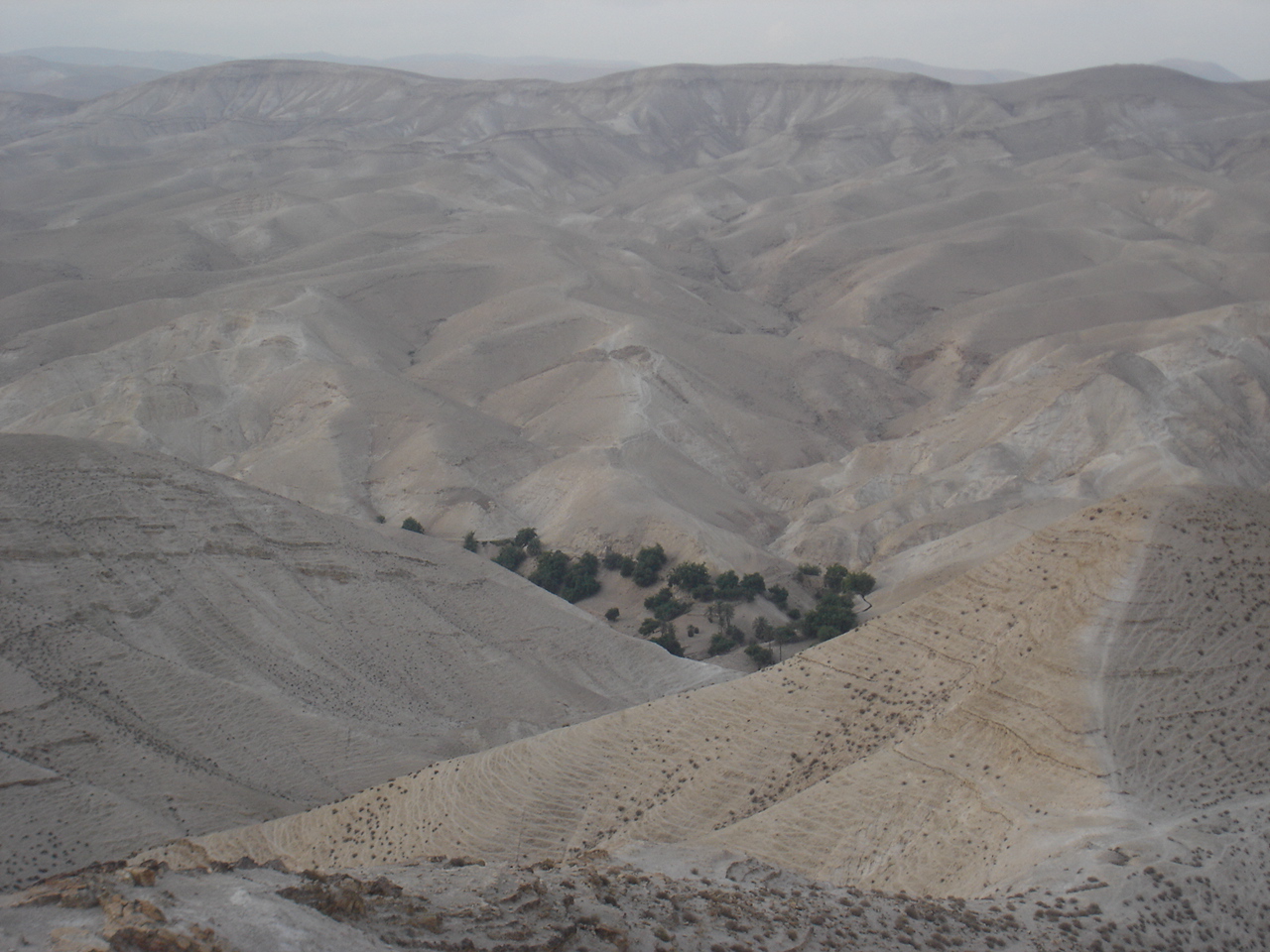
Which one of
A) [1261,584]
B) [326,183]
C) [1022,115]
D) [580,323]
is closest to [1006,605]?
[1261,584]

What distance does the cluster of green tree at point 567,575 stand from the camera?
4506 centimetres

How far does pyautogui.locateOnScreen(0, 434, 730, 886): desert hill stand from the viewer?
22906 millimetres

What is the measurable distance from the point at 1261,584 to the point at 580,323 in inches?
2371

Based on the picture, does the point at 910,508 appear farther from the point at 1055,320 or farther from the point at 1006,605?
the point at 1055,320

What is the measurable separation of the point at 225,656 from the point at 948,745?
19.6 metres

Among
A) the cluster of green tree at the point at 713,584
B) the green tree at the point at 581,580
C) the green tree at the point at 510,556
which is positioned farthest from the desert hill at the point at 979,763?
the green tree at the point at 510,556

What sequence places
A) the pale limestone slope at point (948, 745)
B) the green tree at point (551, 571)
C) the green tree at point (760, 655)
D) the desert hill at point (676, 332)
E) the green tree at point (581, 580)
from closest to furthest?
the pale limestone slope at point (948, 745)
the green tree at point (760, 655)
the green tree at point (581, 580)
the green tree at point (551, 571)
the desert hill at point (676, 332)

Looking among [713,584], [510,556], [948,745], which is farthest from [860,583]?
[948,745]

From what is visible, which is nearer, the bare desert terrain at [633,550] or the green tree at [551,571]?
the bare desert terrain at [633,550]

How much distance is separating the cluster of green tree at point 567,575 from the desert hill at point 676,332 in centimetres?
211

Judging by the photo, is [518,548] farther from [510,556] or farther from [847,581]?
[847,581]

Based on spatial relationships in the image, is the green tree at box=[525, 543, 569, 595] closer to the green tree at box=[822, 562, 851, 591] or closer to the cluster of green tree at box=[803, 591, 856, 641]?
the cluster of green tree at box=[803, 591, 856, 641]

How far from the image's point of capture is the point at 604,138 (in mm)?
176500

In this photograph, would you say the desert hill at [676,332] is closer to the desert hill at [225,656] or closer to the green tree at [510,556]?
the green tree at [510,556]
